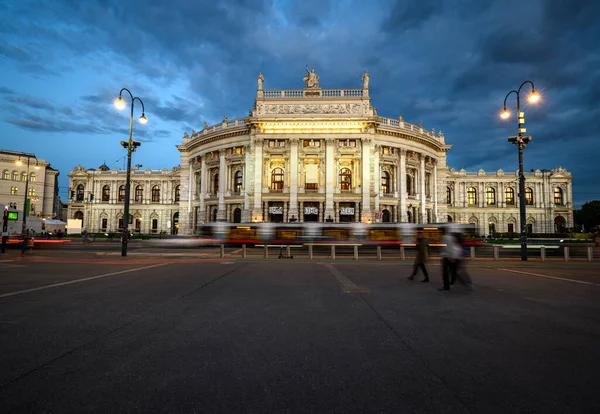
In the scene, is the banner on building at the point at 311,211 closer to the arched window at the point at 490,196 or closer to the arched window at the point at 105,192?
the arched window at the point at 490,196

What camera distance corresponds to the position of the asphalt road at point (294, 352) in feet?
8.77

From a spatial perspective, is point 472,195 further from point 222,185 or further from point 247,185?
point 222,185

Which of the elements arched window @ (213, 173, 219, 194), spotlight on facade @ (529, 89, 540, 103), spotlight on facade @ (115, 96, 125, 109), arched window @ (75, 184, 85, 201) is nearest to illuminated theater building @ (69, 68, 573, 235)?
arched window @ (213, 173, 219, 194)

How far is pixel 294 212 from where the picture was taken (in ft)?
130

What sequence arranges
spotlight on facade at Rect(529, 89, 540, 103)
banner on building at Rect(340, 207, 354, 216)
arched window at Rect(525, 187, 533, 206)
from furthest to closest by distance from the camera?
arched window at Rect(525, 187, 533, 206) < banner on building at Rect(340, 207, 354, 216) < spotlight on facade at Rect(529, 89, 540, 103)

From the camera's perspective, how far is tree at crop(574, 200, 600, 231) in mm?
75400

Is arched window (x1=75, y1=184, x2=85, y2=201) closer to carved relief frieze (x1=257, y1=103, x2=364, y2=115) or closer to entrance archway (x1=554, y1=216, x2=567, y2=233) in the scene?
carved relief frieze (x1=257, y1=103, x2=364, y2=115)

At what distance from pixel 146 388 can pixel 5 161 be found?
3409 inches

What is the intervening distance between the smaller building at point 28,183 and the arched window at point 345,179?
6255 cm

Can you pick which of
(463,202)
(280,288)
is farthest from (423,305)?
(463,202)

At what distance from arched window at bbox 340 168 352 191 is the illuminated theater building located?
14cm

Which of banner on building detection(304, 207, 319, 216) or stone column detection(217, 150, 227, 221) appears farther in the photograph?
stone column detection(217, 150, 227, 221)

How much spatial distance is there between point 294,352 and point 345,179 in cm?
3990

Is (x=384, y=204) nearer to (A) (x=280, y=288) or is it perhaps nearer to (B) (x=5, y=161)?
(A) (x=280, y=288)
